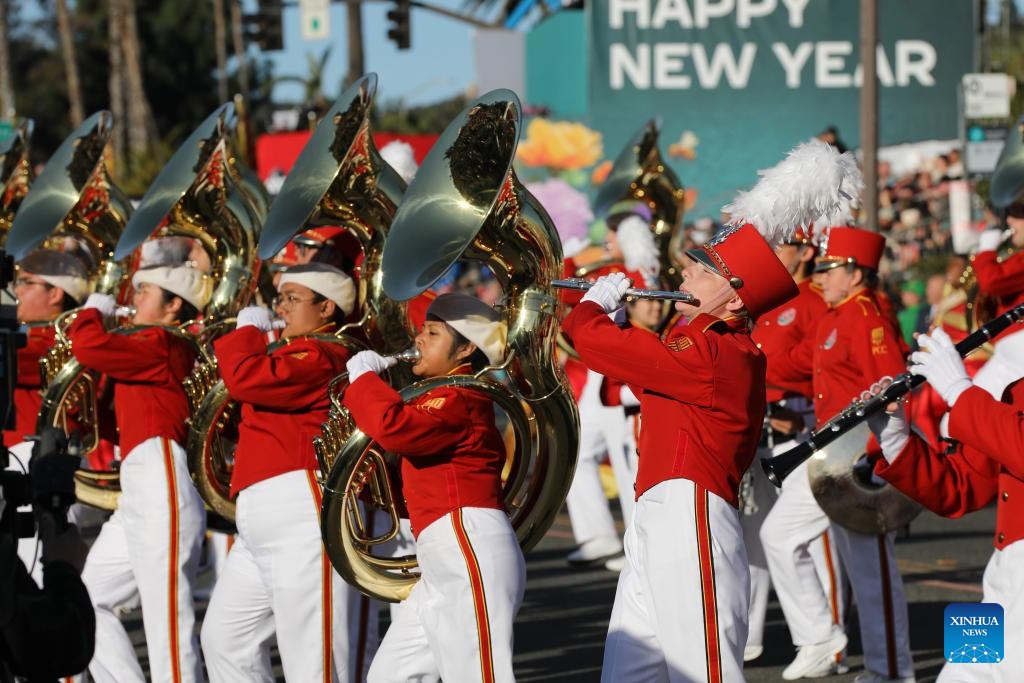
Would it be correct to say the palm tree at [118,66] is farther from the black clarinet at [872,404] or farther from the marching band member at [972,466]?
the marching band member at [972,466]

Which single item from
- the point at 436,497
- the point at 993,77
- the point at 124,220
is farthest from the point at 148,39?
the point at 436,497

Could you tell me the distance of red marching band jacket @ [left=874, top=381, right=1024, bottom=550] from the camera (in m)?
4.18

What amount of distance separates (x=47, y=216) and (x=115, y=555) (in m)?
1.53

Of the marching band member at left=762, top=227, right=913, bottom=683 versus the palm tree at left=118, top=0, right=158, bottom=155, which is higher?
the palm tree at left=118, top=0, right=158, bottom=155

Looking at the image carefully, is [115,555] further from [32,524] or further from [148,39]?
[148,39]

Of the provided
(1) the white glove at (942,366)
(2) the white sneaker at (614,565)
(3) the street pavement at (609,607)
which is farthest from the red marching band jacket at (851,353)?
(2) the white sneaker at (614,565)

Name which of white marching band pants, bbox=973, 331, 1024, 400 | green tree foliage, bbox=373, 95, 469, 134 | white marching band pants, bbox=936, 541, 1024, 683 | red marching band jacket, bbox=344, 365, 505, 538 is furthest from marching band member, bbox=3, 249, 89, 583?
green tree foliage, bbox=373, 95, 469, 134

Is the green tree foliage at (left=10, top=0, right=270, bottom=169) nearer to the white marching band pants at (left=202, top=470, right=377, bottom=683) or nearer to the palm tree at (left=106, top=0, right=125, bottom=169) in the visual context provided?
the palm tree at (left=106, top=0, right=125, bottom=169)

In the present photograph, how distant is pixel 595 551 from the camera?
391 inches

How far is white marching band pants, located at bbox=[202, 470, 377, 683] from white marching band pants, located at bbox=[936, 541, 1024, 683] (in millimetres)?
2128

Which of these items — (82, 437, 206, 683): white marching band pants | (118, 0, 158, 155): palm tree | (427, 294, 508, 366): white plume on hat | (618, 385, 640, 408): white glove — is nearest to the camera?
(427, 294, 508, 366): white plume on hat

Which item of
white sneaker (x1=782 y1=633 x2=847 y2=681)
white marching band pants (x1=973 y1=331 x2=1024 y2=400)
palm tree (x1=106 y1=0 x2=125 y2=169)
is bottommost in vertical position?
white sneaker (x1=782 y1=633 x2=847 y2=681)

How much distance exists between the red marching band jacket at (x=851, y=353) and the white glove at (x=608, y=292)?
2.35 m

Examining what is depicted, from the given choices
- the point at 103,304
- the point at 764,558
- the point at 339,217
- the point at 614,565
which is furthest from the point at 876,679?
the point at 103,304
